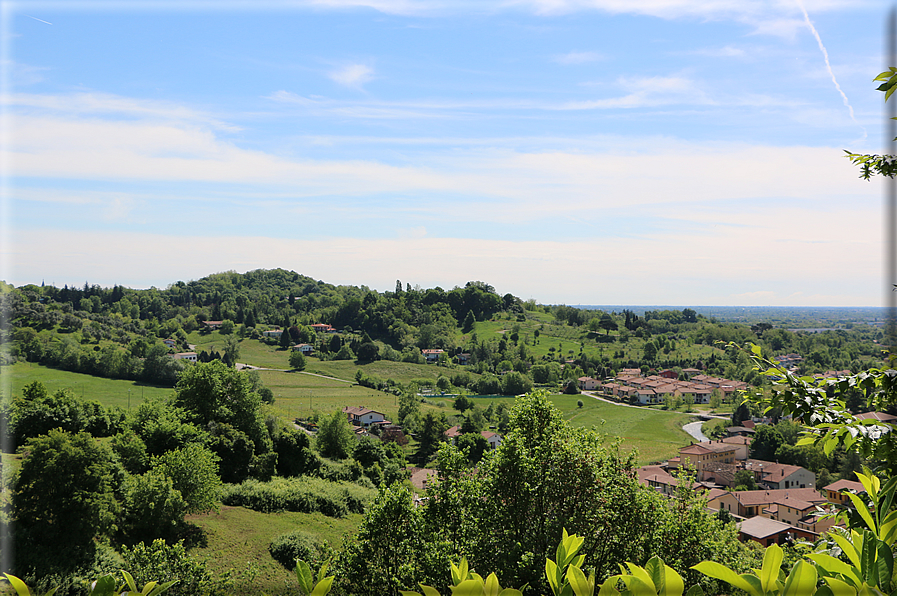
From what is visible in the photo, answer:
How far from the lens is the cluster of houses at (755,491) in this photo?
82.4 ft

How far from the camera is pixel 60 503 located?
42.3ft

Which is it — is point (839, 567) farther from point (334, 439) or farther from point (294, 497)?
point (334, 439)

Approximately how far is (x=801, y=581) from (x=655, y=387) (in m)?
64.9

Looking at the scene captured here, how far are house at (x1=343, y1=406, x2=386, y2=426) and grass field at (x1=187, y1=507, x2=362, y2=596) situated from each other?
21.8 meters

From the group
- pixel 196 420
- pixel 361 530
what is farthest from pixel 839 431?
pixel 196 420

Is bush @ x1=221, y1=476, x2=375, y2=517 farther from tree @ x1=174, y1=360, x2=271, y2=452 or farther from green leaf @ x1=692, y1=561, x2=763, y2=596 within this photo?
green leaf @ x1=692, y1=561, x2=763, y2=596

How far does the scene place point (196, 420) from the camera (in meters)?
23.5

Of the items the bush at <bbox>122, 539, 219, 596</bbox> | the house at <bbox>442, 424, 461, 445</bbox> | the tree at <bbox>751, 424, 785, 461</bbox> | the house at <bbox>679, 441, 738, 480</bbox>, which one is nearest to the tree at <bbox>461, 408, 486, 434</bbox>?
the house at <bbox>442, 424, 461, 445</bbox>

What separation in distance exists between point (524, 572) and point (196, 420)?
21365mm

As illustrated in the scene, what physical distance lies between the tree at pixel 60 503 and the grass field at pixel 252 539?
3017 millimetres

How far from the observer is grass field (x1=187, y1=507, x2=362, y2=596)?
14.2m

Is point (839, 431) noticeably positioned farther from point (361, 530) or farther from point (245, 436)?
point (245, 436)

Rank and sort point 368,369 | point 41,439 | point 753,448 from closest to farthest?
point 41,439
point 753,448
point 368,369

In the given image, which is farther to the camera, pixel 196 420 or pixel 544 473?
pixel 196 420
